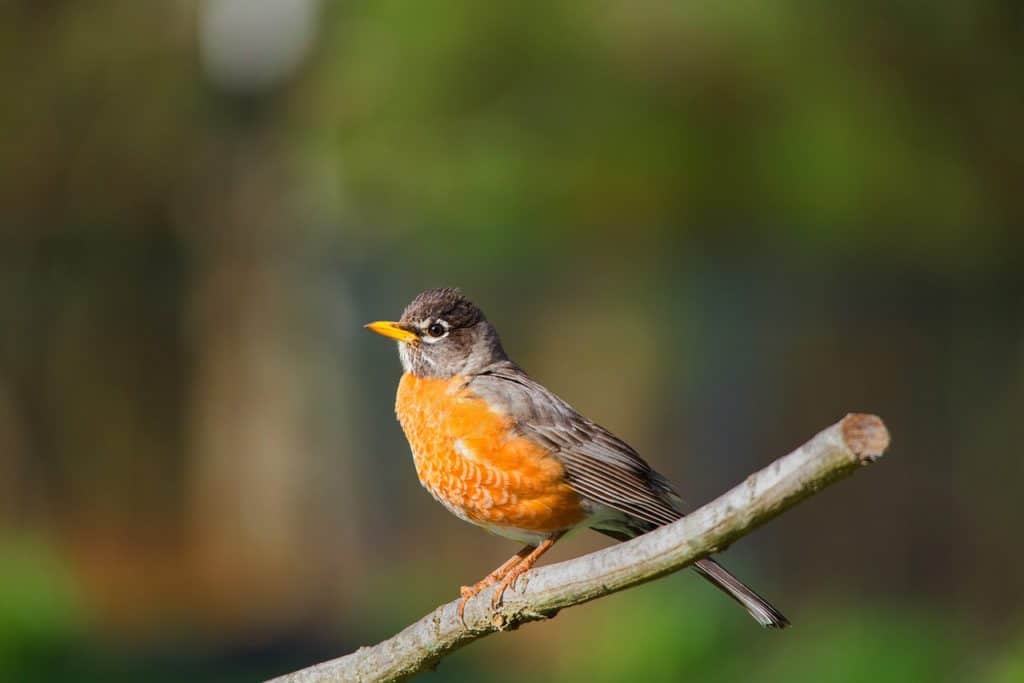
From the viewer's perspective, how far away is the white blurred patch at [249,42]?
1345 cm

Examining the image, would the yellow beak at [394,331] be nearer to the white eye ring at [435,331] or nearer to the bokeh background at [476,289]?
the white eye ring at [435,331]

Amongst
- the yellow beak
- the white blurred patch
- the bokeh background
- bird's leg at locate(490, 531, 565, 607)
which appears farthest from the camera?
the white blurred patch

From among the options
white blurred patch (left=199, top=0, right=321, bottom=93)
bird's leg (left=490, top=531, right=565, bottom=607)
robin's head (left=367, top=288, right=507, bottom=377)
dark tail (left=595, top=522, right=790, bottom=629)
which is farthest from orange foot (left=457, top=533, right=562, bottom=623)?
white blurred patch (left=199, top=0, right=321, bottom=93)

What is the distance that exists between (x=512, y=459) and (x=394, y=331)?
1.93ft

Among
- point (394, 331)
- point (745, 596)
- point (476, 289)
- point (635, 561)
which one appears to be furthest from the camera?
point (476, 289)

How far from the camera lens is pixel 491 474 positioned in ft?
13.6

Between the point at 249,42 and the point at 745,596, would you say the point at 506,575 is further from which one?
the point at 249,42

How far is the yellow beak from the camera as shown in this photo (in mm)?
4312

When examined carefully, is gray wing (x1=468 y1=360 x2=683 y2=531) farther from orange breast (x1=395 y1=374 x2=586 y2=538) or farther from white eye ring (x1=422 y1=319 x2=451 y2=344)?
white eye ring (x1=422 y1=319 x2=451 y2=344)

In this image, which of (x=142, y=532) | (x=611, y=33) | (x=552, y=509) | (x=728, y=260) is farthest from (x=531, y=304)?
(x=552, y=509)

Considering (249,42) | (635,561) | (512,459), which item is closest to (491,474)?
(512,459)

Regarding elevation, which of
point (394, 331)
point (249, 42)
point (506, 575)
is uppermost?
point (249, 42)

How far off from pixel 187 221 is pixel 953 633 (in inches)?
364

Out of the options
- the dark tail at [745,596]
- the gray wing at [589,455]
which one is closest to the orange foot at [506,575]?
the gray wing at [589,455]
